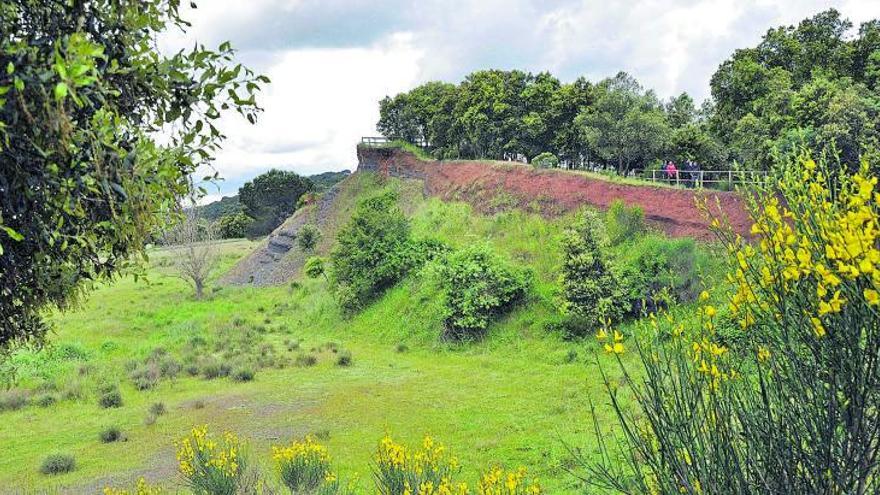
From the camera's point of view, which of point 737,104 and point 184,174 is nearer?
point 184,174

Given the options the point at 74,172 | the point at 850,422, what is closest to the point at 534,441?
the point at 850,422

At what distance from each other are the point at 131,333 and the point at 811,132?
33.1m

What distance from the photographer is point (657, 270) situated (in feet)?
79.3

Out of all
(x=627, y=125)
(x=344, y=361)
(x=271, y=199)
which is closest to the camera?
(x=344, y=361)

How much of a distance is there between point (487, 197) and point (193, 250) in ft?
68.1

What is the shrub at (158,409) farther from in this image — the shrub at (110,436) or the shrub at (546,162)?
the shrub at (546,162)

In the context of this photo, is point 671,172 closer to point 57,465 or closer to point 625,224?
point 625,224

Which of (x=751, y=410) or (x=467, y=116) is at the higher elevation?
(x=467, y=116)

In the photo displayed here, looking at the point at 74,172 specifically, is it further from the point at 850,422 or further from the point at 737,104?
the point at 737,104

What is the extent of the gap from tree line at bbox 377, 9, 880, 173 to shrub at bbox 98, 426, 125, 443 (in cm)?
2039

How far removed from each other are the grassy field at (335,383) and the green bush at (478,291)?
26.0 inches

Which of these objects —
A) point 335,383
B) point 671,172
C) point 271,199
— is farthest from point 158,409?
point 271,199

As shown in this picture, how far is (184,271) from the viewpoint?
147 ft

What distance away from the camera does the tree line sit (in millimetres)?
23984
